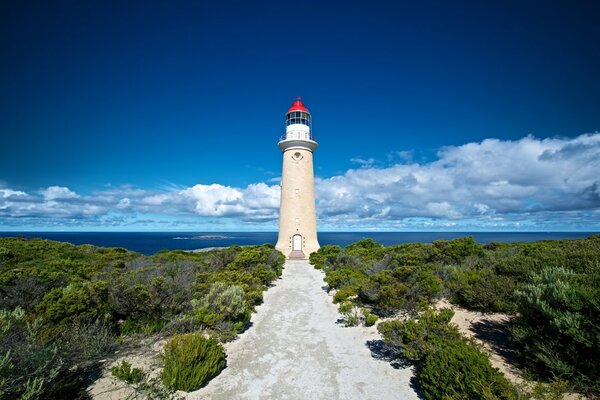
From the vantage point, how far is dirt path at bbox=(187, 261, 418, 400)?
5.08 metres

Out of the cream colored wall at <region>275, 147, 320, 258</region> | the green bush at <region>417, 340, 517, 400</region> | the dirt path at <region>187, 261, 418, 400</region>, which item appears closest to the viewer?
the green bush at <region>417, 340, 517, 400</region>

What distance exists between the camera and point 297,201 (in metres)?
23.5

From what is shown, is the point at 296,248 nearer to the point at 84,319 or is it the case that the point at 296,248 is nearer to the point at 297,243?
the point at 297,243

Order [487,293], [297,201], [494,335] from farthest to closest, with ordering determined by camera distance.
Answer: [297,201] → [487,293] → [494,335]

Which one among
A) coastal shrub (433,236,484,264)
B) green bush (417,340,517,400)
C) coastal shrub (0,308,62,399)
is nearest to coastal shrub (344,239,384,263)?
coastal shrub (433,236,484,264)

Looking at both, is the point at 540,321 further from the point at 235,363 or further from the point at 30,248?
the point at 30,248

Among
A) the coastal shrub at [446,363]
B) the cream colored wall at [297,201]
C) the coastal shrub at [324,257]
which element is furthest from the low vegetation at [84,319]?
the cream colored wall at [297,201]

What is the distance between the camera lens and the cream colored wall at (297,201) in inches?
930

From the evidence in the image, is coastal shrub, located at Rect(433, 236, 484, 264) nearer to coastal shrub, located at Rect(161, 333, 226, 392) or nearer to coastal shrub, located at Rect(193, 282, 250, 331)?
coastal shrub, located at Rect(193, 282, 250, 331)

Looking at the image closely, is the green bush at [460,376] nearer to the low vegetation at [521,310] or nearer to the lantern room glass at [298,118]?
the low vegetation at [521,310]

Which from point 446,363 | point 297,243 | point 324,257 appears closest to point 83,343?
point 446,363

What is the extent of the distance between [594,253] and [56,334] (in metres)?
12.6

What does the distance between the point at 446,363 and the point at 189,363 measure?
177 inches

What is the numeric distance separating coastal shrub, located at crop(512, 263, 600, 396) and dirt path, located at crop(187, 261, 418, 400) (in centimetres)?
226
